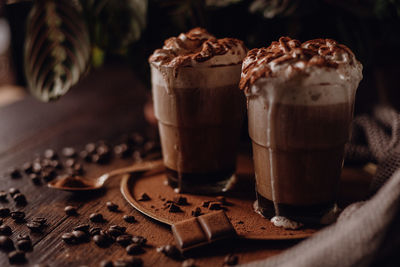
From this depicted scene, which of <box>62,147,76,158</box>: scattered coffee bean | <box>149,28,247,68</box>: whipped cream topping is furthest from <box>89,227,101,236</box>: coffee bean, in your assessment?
<box>62,147,76,158</box>: scattered coffee bean

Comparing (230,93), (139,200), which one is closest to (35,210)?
(139,200)

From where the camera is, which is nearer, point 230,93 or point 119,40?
point 230,93

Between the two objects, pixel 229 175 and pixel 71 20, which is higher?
pixel 71 20

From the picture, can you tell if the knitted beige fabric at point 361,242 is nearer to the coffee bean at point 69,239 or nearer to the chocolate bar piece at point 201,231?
the chocolate bar piece at point 201,231

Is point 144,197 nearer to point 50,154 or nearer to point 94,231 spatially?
point 94,231

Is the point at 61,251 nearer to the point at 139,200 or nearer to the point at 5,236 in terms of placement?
the point at 5,236

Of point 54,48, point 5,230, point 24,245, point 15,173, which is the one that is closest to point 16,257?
point 24,245

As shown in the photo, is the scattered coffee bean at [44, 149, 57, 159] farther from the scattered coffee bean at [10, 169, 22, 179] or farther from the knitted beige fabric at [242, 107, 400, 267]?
the knitted beige fabric at [242, 107, 400, 267]
